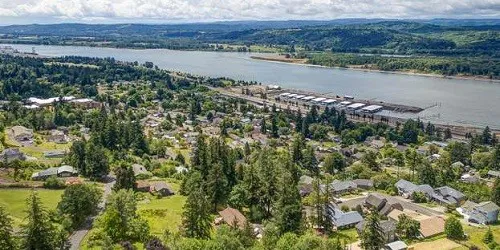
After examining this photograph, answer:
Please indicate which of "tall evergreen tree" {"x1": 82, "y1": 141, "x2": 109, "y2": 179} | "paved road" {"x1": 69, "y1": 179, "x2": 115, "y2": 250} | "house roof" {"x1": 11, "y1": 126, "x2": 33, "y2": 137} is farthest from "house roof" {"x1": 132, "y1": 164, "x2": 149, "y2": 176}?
"house roof" {"x1": 11, "y1": 126, "x2": 33, "y2": 137}

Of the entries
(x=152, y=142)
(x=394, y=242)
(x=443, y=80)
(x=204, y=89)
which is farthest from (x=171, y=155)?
(x=443, y=80)

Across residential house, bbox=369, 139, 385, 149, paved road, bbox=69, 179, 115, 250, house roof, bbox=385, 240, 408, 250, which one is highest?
paved road, bbox=69, 179, 115, 250

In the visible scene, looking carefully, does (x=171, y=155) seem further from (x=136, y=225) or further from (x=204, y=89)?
(x=204, y=89)

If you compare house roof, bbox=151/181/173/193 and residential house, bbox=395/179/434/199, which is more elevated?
house roof, bbox=151/181/173/193

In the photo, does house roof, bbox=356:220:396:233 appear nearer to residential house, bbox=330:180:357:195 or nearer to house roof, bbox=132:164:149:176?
residential house, bbox=330:180:357:195

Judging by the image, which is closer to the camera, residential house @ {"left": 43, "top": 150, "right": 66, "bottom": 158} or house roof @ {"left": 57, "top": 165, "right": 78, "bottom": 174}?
house roof @ {"left": 57, "top": 165, "right": 78, "bottom": 174}

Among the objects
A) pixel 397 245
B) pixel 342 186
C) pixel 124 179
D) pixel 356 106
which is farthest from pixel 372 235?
Answer: pixel 356 106

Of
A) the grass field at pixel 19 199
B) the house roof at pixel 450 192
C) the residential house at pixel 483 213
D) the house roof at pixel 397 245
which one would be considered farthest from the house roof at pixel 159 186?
the residential house at pixel 483 213
